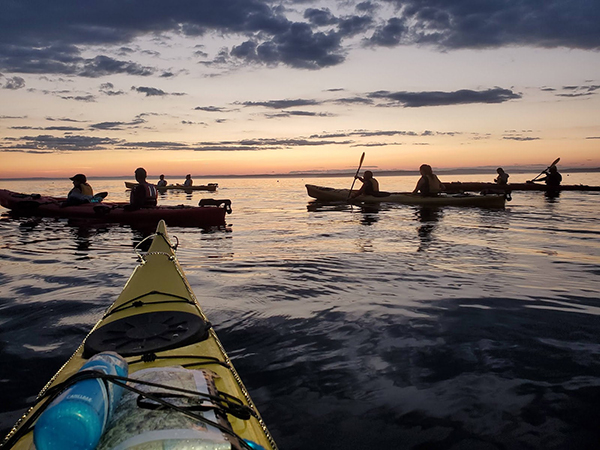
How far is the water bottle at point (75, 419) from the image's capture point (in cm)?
142

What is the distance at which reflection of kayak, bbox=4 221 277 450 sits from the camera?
1.65m

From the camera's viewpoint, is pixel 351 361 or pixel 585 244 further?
pixel 585 244

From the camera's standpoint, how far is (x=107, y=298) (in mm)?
6133

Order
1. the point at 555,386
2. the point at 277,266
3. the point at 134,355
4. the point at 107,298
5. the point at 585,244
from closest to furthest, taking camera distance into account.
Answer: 1. the point at 134,355
2. the point at 555,386
3. the point at 107,298
4. the point at 277,266
5. the point at 585,244

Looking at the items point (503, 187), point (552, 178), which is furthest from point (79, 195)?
point (552, 178)

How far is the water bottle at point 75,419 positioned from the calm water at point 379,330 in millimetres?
1706

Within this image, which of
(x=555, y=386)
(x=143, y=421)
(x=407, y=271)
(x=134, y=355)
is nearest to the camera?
(x=143, y=421)

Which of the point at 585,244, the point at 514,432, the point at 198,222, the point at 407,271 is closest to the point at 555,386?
the point at 514,432

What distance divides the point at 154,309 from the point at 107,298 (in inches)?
115

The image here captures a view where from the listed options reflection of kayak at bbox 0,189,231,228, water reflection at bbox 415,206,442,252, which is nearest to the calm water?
water reflection at bbox 415,206,442,252

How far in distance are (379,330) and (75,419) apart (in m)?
3.88

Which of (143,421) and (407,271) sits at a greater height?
(143,421)

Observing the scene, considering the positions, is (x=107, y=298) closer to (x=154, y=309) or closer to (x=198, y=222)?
(x=154, y=309)

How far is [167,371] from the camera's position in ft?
6.72
